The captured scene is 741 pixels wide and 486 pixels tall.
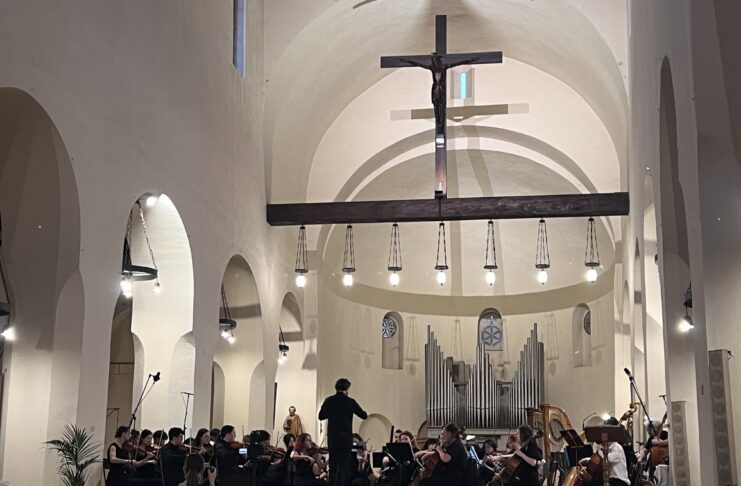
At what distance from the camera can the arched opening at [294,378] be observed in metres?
20.3

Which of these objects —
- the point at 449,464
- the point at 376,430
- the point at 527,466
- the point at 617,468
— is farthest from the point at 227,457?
the point at 376,430

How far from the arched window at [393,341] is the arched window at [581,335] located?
→ 15.3ft

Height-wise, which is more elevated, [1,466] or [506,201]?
[506,201]

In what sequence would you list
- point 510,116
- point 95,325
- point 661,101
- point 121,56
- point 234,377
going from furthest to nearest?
point 510,116
point 234,377
point 121,56
point 95,325
point 661,101

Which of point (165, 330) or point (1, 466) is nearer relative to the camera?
point (1, 466)

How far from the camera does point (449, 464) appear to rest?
1018 cm

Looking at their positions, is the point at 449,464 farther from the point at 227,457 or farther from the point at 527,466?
the point at 227,457

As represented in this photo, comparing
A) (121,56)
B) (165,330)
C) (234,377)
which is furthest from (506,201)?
(121,56)

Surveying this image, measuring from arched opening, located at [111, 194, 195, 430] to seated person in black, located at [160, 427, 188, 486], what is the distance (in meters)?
1.95

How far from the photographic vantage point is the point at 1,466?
9.25 m

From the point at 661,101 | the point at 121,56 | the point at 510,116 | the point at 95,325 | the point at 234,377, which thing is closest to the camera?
the point at 661,101

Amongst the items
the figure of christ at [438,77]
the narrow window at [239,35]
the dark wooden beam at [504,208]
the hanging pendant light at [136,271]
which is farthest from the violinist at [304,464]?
the figure of christ at [438,77]

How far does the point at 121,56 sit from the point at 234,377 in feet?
24.5

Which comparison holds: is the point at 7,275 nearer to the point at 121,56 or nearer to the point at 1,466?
the point at 1,466
